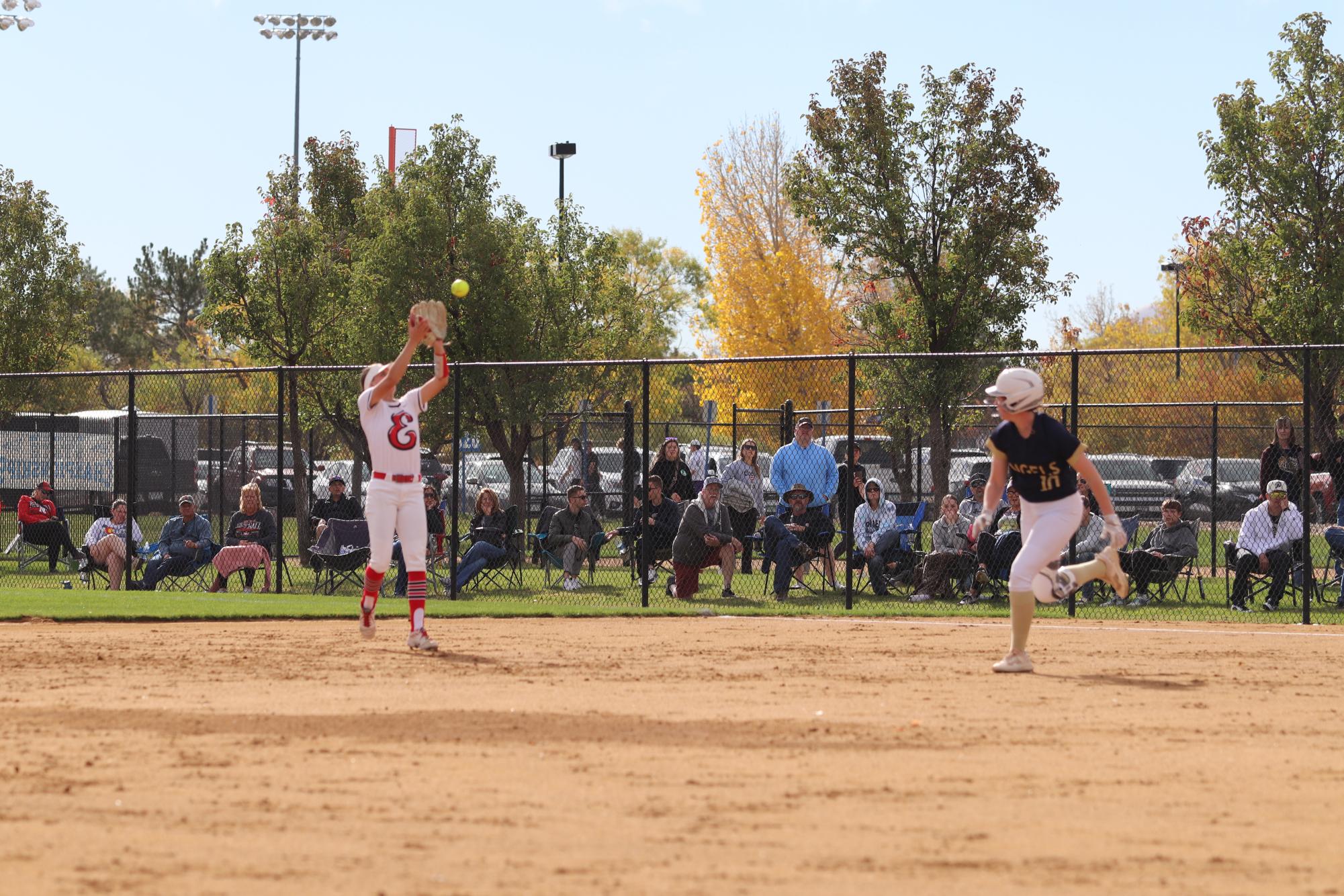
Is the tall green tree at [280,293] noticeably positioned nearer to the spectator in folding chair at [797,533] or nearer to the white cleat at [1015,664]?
the spectator in folding chair at [797,533]

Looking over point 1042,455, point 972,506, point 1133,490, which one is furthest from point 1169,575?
point 1133,490

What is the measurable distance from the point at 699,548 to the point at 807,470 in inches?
63.8

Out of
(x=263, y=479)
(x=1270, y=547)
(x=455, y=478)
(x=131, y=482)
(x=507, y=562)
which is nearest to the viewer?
(x=1270, y=547)

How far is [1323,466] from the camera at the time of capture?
57.9 feet

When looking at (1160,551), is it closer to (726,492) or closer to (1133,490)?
(726,492)

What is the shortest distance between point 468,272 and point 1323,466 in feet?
42.0

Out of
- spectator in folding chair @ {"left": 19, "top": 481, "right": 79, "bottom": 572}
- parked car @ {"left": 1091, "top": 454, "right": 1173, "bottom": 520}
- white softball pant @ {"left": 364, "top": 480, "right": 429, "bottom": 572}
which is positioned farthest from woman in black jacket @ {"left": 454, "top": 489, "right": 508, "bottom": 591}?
parked car @ {"left": 1091, "top": 454, "right": 1173, "bottom": 520}

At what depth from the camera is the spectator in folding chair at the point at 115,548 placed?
1925 centimetres

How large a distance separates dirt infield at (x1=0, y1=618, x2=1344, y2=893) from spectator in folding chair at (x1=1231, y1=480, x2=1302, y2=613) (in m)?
4.48

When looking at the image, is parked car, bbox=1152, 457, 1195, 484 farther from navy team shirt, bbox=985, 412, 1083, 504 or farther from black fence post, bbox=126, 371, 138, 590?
navy team shirt, bbox=985, 412, 1083, 504

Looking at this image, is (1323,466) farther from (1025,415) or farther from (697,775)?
(697,775)

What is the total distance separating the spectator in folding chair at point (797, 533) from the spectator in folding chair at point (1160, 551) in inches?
127

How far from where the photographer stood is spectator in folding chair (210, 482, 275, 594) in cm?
1838

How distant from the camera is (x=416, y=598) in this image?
1184 cm
